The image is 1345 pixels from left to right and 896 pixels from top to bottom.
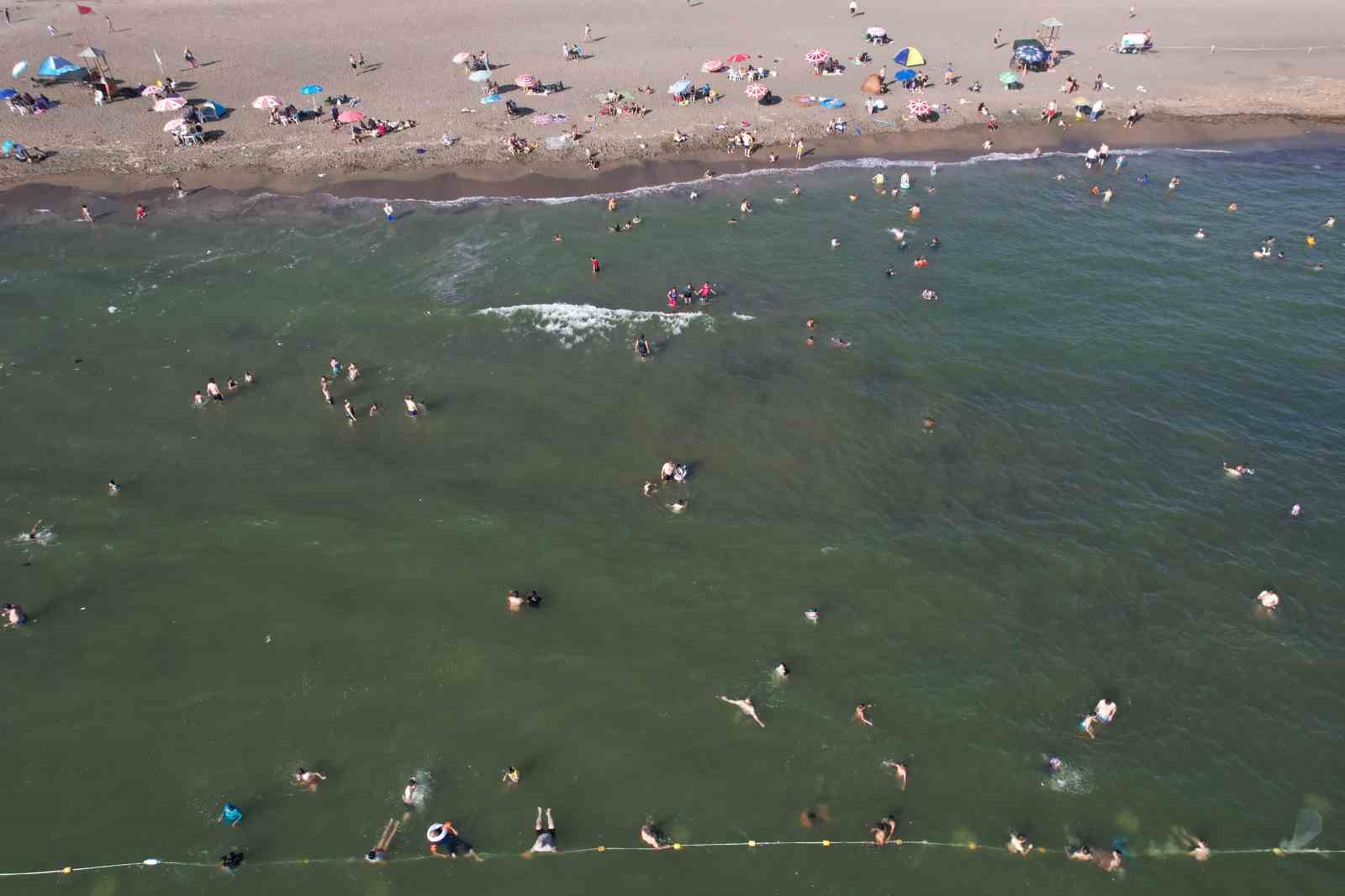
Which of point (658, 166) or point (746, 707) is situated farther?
point (658, 166)

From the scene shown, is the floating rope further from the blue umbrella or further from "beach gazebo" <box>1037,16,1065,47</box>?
"beach gazebo" <box>1037,16,1065,47</box>

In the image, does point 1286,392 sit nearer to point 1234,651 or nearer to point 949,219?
point 1234,651

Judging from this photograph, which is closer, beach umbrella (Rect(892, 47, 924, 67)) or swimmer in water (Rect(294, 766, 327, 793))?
swimmer in water (Rect(294, 766, 327, 793))

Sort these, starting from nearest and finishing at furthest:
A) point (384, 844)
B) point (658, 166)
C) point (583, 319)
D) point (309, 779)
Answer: point (384, 844), point (309, 779), point (583, 319), point (658, 166)

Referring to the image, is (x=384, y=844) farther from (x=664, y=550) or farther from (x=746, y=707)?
(x=664, y=550)

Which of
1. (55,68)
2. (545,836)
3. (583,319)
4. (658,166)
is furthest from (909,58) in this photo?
(55,68)

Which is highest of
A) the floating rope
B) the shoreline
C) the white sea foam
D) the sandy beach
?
the sandy beach

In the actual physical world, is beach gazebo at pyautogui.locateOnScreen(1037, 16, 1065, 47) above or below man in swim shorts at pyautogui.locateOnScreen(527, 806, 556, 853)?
above

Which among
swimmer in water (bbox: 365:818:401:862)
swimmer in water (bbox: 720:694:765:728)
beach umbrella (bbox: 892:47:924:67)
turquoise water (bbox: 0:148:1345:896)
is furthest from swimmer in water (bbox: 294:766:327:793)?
beach umbrella (bbox: 892:47:924:67)

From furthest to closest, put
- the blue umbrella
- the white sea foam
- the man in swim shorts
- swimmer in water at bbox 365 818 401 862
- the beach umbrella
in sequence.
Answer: the beach umbrella, the blue umbrella, the white sea foam, the man in swim shorts, swimmer in water at bbox 365 818 401 862
